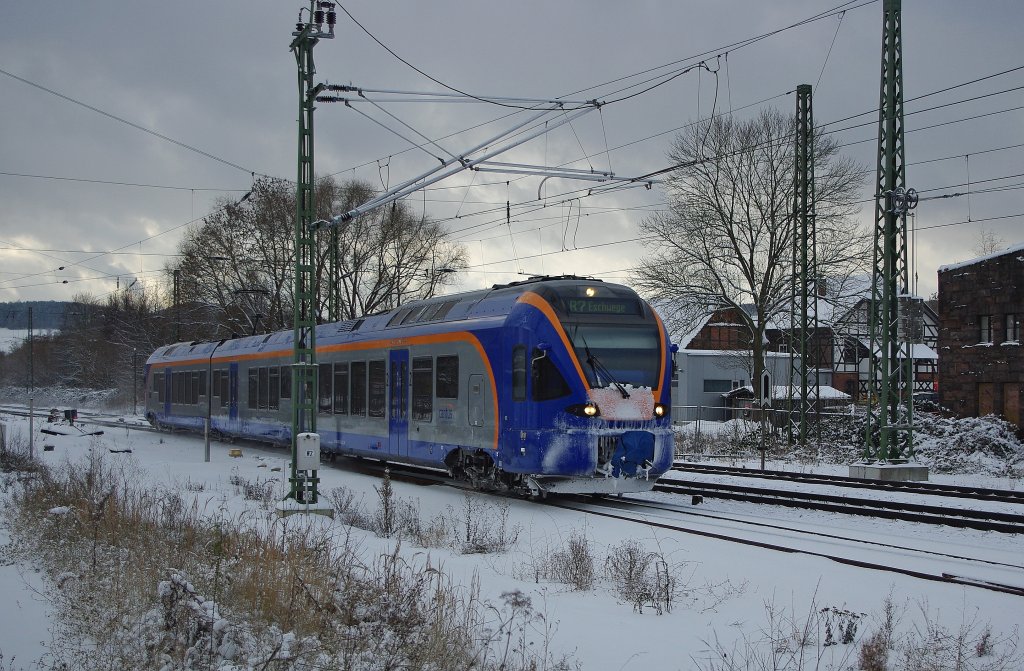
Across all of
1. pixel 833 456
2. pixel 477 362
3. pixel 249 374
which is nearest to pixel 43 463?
pixel 249 374

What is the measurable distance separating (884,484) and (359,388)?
10.6 m

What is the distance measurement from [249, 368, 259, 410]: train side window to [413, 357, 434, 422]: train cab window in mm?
10193

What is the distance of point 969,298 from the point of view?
92.1 ft

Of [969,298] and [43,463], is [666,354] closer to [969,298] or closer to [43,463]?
[43,463]

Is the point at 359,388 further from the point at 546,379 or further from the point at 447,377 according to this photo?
the point at 546,379

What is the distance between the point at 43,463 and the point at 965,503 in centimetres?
1758

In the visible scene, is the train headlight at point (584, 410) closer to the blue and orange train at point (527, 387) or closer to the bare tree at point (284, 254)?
the blue and orange train at point (527, 387)

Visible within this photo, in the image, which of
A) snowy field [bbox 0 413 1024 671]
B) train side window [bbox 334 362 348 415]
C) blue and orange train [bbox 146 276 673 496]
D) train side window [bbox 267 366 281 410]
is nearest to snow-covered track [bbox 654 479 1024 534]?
snowy field [bbox 0 413 1024 671]

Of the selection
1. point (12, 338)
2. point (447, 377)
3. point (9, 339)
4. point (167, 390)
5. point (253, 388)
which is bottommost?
point (167, 390)

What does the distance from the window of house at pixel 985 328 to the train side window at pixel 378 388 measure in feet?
64.5

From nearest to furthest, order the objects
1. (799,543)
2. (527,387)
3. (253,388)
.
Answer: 1. (799,543)
2. (527,387)
3. (253,388)

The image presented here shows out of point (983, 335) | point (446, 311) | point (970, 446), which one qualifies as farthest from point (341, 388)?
point (983, 335)

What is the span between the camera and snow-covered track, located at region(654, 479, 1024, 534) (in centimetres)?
1199

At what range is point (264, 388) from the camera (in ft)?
82.0
